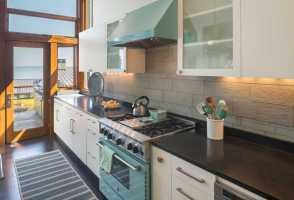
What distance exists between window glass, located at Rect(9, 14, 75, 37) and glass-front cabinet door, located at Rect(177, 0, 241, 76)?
12.6 feet

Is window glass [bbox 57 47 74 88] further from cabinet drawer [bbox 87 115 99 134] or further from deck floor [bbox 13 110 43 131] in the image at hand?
cabinet drawer [bbox 87 115 99 134]

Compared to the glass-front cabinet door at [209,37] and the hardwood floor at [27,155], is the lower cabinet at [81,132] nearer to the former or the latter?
the hardwood floor at [27,155]

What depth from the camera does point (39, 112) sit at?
4961 mm

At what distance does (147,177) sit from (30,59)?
13.4 feet

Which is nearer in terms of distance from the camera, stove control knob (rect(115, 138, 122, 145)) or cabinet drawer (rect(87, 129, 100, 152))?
stove control knob (rect(115, 138, 122, 145))

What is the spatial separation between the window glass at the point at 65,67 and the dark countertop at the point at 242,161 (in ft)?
13.0

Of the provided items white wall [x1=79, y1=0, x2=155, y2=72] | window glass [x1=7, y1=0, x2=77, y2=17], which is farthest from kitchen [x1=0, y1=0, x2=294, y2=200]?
window glass [x1=7, y1=0, x2=77, y2=17]

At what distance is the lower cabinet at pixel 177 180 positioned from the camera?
53.0 inches

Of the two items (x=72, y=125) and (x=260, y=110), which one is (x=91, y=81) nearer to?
(x=72, y=125)

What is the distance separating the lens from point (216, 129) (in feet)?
6.00

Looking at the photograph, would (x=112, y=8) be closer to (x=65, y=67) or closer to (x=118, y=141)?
(x=65, y=67)

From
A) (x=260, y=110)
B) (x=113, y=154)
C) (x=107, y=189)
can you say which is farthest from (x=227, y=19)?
(x=107, y=189)

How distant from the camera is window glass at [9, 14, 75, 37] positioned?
14.6 ft

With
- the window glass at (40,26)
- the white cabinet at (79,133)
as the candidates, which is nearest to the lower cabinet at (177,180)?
the white cabinet at (79,133)
